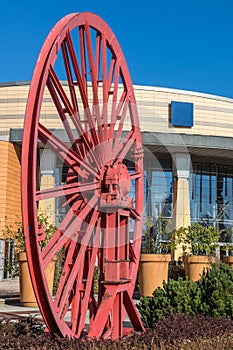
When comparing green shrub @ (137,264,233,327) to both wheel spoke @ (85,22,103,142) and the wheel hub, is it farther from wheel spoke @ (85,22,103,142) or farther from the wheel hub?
wheel spoke @ (85,22,103,142)

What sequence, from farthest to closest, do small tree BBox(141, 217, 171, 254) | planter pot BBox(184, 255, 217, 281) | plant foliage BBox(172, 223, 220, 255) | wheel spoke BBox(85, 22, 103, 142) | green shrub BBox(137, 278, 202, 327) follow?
plant foliage BBox(172, 223, 220, 255), small tree BBox(141, 217, 171, 254), planter pot BBox(184, 255, 217, 281), green shrub BBox(137, 278, 202, 327), wheel spoke BBox(85, 22, 103, 142)

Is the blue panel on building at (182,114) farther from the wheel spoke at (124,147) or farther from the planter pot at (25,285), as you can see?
→ the wheel spoke at (124,147)

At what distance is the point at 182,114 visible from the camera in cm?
3183

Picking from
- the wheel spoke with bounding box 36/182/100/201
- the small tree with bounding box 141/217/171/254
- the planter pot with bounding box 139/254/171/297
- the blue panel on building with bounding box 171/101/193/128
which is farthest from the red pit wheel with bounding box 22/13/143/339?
the blue panel on building with bounding box 171/101/193/128

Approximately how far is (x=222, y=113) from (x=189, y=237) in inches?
593

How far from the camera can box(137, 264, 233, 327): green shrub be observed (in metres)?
9.45

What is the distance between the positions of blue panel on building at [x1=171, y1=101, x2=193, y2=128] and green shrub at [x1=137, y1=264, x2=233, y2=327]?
72.5ft

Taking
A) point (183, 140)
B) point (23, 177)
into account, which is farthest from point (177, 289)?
point (183, 140)

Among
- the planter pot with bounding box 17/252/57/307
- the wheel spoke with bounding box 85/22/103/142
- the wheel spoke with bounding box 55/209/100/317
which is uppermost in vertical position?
the wheel spoke with bounding box 85/22/103/142

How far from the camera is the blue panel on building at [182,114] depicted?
31.6 m

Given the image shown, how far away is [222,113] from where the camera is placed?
3344 cm

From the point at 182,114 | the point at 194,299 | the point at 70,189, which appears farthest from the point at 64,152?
the point at 182,114

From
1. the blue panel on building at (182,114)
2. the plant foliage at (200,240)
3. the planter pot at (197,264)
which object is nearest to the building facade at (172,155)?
the blue panel on building at (182,114)

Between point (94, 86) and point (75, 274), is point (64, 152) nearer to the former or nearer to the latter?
point (94, 86)
